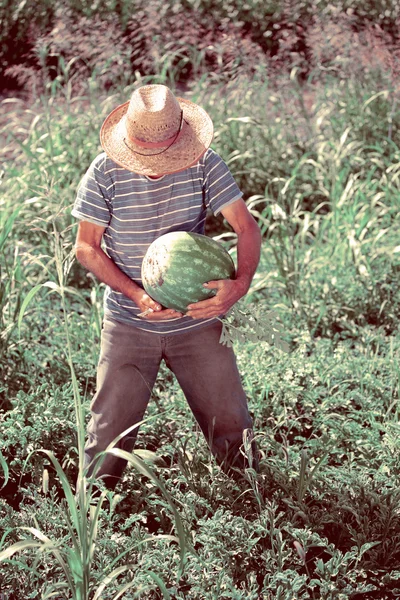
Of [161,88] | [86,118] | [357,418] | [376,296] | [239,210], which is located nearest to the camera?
[161,88]

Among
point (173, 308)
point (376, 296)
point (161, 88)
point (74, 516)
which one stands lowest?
point (376, 296)

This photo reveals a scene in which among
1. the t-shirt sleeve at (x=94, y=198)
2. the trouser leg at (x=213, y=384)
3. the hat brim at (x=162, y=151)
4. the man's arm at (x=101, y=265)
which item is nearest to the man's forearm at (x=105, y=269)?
the man's arm at (x=101, y=265)

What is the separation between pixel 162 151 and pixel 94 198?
0.33 m

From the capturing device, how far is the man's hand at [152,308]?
2.69 metres

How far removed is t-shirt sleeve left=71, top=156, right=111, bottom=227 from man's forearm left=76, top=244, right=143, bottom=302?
4.1 inches

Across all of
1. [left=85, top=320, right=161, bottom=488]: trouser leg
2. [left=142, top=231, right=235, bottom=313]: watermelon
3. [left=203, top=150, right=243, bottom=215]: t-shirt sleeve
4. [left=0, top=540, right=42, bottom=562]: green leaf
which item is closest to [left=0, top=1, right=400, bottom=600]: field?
[left=0, top=540, right=42, bottom=562]: green leaf

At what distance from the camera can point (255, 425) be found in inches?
126

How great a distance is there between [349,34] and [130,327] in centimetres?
387

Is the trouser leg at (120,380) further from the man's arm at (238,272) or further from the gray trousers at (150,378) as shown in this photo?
the man's arm at (238,272)

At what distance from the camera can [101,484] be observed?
2.96 metres

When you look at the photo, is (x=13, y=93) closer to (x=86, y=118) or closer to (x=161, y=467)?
(x=86, y=118)

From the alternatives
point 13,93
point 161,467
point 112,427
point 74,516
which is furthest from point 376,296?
point 13,93

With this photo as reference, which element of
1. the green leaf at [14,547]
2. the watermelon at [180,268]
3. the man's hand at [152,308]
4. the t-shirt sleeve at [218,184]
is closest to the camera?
the green leaf at [14,547]

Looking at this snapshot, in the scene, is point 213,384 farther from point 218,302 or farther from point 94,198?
point 94,198
